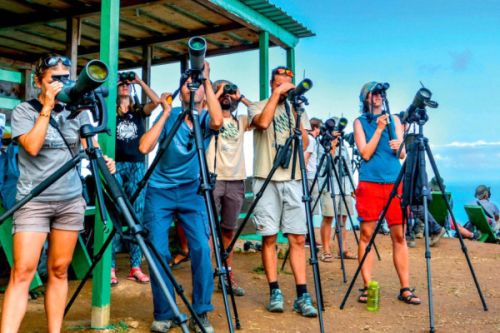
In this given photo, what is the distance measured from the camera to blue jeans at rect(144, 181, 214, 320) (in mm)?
3324

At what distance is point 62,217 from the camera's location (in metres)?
2.72

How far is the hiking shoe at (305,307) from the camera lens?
3.76m

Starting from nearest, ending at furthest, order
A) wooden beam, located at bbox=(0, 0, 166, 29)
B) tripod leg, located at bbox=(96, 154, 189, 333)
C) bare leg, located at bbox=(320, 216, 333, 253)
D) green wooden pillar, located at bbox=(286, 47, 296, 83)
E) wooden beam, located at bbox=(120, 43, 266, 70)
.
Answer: tripod leg, located at bbox=(96, 154, 189, 333) → wooden beam, located at bbox=(0, 0, 166, 29) → bare leg, located at bbox=(320, 216, 333, 253) → green wooden pillar, located at bbox=(286, 47, 296, 83) → wooden beam, located at bbox=(120, 43, 266, 70)

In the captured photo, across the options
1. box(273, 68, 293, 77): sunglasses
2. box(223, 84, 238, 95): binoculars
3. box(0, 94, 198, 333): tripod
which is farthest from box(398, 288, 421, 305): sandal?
box(0, 94, 198, 333): tripod

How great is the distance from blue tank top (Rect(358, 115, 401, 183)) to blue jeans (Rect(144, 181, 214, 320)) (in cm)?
158

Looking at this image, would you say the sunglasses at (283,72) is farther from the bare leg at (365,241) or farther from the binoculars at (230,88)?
the bare leg at (365,241)

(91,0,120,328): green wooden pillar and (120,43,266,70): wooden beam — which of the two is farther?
(120,43,266,70): wooden beam

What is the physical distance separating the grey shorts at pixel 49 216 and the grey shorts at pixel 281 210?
5.05 feet

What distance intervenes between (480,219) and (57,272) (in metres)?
8.61

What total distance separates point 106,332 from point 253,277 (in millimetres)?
2283

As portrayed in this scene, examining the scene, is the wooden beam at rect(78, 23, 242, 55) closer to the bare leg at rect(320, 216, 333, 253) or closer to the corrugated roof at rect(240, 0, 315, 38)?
the corrugated roof at rect(240, 0, 315, 38)

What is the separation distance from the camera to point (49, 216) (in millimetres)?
2662

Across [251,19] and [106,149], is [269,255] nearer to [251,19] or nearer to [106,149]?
[106,149]

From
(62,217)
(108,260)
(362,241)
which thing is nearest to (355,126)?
(362,241)
